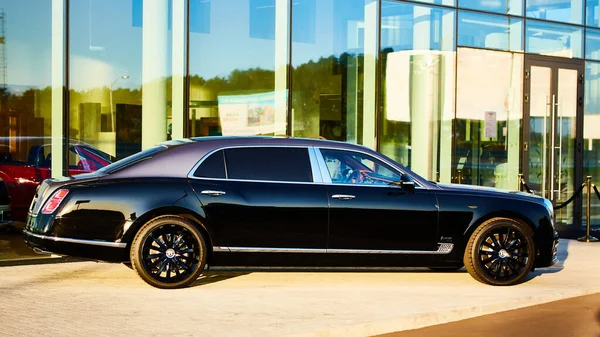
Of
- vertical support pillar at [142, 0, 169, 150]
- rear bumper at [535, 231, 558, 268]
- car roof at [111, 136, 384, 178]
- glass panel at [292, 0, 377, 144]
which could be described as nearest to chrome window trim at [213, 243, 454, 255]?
car roof at [111, 136, 384, 178]

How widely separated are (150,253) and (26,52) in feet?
14.6

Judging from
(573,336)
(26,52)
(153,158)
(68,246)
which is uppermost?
(26,52)

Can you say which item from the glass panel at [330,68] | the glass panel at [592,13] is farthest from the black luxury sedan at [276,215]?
the glass panel at [592,13]

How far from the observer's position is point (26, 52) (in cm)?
1270

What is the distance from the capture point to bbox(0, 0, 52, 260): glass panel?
40.7ft

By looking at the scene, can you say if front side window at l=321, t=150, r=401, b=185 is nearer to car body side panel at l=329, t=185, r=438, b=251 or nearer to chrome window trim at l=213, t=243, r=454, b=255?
car body side panel at l=329, t=185, r=438, b=251

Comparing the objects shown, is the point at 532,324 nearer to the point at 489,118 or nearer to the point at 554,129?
the point at 489,118

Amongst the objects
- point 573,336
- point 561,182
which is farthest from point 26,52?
point 561,182

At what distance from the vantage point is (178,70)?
14.3 m

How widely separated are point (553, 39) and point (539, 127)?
6.08 ft

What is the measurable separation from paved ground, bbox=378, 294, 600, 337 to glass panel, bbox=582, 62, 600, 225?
36.2 feet

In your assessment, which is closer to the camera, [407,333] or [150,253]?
[407,333]

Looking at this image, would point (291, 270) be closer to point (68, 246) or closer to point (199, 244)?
point (199, 244)

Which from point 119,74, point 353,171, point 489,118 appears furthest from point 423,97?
point 353,171
